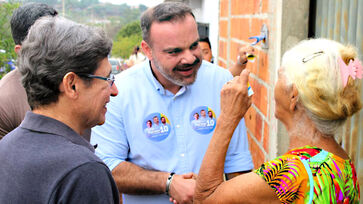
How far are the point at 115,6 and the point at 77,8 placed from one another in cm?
561

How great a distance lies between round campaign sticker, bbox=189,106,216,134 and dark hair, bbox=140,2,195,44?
21.5 inches

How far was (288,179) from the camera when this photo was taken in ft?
4.76

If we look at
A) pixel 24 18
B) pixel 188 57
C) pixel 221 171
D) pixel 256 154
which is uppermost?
pixel 24 18

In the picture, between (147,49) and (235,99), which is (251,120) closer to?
(147,49)

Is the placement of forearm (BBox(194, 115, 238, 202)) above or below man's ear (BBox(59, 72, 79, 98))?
below

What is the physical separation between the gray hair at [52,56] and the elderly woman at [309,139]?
2.51ft

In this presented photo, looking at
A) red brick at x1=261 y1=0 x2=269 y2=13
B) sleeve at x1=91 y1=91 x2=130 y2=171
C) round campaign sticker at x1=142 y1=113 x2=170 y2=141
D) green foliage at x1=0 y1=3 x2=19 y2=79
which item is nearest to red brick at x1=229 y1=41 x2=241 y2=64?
red brick at x1=261 y1=0 x2=269 y2=13

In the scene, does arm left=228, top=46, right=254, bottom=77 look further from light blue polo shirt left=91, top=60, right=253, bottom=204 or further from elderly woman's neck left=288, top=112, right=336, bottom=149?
elderly woman's neck left=288, top=112, right=336, bottom=149

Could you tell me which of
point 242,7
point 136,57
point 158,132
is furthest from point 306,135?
point 136,57

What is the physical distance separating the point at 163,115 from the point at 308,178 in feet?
3.31

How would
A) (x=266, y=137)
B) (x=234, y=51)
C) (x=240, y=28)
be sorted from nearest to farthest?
(x=266, y=137)
(x=240, y=28)
(x=234, y=51)

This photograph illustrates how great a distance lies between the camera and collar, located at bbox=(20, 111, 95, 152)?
4.32ft

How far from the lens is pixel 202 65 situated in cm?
244

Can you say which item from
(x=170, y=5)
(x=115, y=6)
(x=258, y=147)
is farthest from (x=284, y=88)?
(x=115, y=6)
